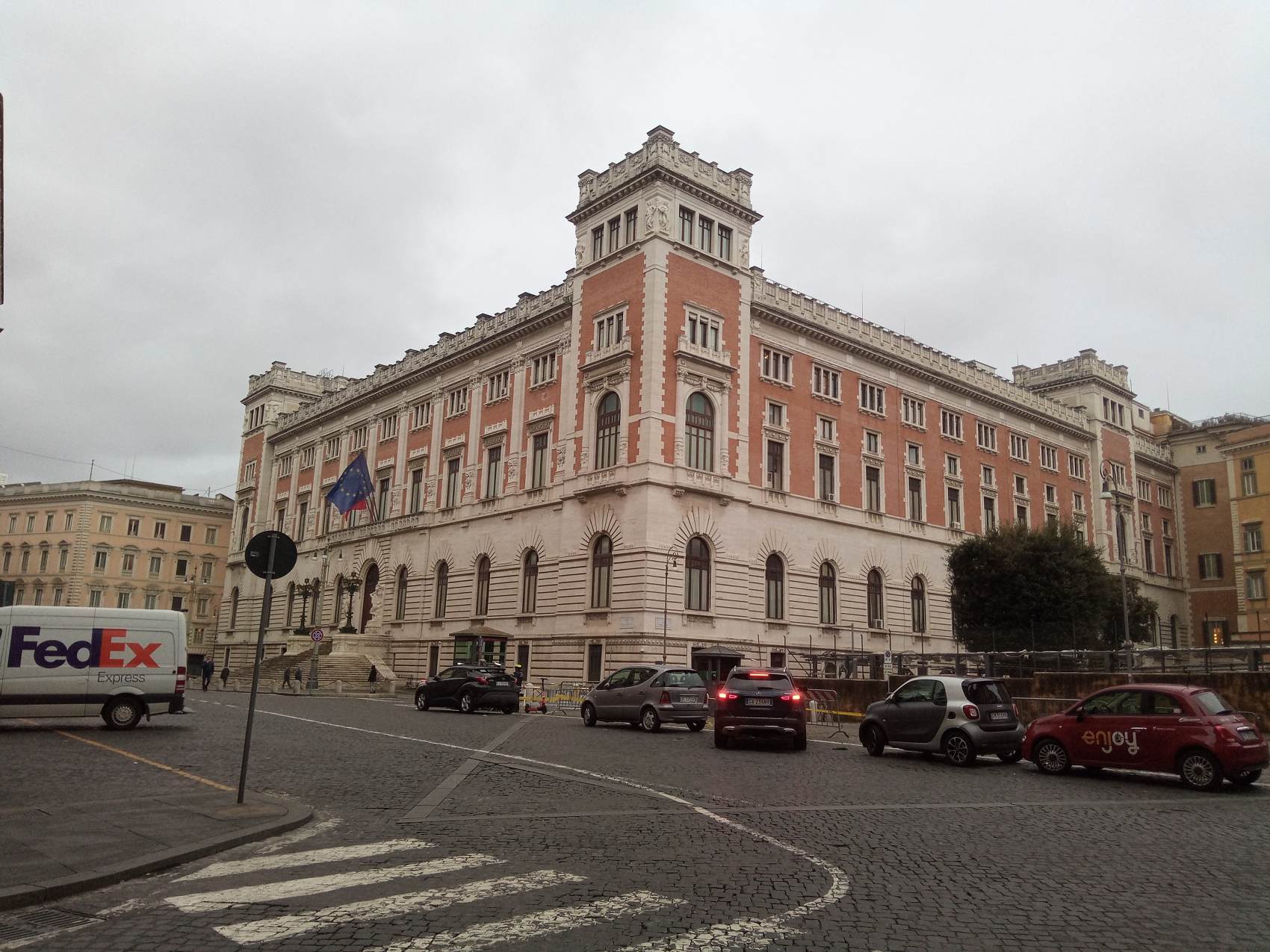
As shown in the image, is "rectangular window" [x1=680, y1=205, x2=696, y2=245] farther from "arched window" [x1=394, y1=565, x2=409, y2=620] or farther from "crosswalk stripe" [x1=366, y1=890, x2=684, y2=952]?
"crosswalk stripe" [x1=366, y1=890, x2=684, y2=952]

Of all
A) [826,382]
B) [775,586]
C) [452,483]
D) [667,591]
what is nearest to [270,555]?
[667,591]

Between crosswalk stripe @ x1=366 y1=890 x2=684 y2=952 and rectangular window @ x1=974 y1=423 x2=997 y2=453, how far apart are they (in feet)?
177

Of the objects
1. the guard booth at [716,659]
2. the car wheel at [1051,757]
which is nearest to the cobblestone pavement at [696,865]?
the car wheel at [1051,757]

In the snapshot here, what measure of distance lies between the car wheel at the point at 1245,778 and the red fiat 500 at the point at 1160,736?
1 cm

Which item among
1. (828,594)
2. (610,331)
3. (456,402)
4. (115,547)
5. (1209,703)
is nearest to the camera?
(1209,703)

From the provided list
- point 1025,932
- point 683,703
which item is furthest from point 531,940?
point 683,703

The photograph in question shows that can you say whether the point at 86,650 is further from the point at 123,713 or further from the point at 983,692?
the point at 983,692

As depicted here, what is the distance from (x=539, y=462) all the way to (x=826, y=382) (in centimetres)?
1526

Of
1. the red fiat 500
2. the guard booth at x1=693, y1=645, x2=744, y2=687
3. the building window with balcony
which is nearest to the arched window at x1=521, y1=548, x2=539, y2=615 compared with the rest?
the guard booth at x1=693, y1=645, x2=744, y2=687

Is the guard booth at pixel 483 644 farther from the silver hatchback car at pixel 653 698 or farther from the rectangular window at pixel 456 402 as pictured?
the silver hatchback car at pixel 653 698

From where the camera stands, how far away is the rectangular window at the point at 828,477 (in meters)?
46.5

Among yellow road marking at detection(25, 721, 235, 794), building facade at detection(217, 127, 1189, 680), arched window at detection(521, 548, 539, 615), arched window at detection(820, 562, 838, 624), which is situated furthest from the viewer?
arched window at detection(820, 562, 838, 624)

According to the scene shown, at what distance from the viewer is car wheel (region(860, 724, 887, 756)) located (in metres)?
18.1

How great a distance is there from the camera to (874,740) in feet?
59.8
